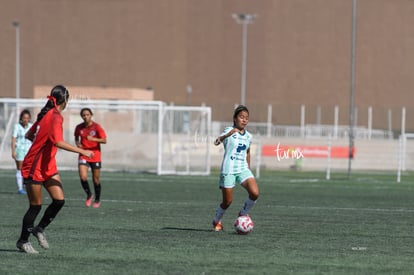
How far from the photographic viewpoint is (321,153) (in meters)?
50.7

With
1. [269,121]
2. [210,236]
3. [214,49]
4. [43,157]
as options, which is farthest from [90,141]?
[214,49]

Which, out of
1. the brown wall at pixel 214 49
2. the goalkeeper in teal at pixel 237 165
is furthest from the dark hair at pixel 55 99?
the brown wall at pixel 214 49

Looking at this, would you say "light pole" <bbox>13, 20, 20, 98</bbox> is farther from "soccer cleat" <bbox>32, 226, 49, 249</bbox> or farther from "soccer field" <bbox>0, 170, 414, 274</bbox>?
"soccer cleat" <bbox>32, 226, 49, 249</bbox>

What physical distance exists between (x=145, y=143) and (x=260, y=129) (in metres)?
10.7

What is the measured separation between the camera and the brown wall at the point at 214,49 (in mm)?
70750

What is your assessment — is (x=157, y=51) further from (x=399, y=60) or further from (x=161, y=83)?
(x=399, y=60)

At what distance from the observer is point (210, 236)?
15.4 m

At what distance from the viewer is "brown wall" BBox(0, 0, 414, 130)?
70750mm

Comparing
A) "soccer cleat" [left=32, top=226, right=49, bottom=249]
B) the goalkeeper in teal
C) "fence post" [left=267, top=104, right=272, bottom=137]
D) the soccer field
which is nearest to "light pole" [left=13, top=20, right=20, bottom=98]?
"fence post" [left=267, top=104, right=272, bottom=137]

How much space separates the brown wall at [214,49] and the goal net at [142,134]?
890 inches

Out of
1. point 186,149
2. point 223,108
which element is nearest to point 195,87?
point 223,108

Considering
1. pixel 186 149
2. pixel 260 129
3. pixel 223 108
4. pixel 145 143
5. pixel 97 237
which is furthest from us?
pixel 223 108

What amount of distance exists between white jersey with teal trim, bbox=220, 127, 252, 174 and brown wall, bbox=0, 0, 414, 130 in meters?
54.2

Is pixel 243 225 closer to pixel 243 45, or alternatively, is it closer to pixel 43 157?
pixel 43 157
